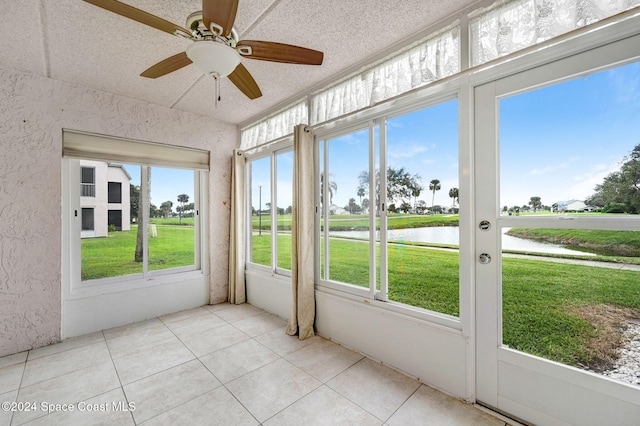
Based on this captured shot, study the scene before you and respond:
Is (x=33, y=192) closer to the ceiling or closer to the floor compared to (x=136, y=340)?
closer to the ceiling

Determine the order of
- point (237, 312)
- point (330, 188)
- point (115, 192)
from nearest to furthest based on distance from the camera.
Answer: point (330, 188), point (115, 192), point (237, 312)

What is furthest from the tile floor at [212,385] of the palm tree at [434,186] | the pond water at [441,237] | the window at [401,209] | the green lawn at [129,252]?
the palm tree at [434,186]

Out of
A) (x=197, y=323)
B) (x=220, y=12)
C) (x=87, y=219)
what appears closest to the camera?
(x=220, y=12)

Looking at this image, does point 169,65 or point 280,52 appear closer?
point 280,52

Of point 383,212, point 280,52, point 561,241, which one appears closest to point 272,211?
point 383,212

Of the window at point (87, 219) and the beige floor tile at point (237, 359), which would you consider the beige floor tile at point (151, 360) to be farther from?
the window at point (87, 219)

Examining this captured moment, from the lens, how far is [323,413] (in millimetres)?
1572

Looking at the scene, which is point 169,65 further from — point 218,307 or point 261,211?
point 218,307

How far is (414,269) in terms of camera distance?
2406 mm

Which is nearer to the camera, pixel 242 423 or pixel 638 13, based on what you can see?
pixel 638 13

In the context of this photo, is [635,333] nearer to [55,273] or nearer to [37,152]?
[55,273]

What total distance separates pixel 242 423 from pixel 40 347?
2.31m

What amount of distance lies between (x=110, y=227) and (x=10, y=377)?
58.6 inches

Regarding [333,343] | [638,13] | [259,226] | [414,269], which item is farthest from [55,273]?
[638,13]
